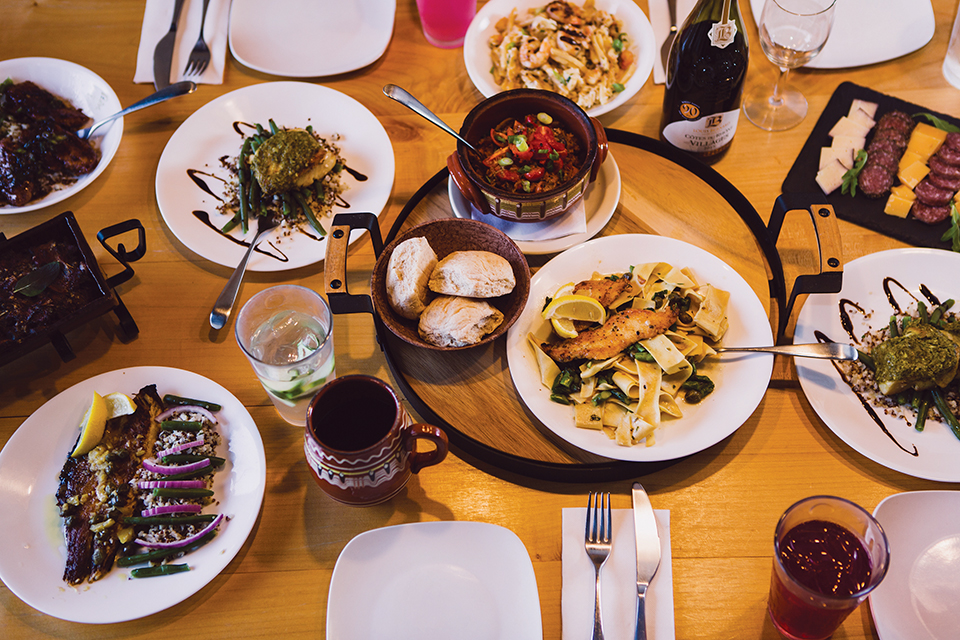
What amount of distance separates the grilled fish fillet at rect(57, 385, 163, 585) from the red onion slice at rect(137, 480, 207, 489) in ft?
0.13

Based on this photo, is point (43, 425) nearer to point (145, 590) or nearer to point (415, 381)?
point (145, 590)

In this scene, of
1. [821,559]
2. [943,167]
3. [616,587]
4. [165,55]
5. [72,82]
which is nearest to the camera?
[821,559]

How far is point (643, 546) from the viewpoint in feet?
4.49

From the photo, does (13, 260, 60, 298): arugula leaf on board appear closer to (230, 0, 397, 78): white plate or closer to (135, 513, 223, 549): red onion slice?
(135, 513, 223, 549): red onion slice

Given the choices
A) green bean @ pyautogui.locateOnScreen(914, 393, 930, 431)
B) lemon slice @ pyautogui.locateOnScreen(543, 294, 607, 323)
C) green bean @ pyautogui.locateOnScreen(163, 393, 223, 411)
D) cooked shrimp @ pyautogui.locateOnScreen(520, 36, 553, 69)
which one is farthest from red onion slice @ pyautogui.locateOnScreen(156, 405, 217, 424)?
green bean @ pyautogui.locateOnScreen(914, 393, 930, 431)

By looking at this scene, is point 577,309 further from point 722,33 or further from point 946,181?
point 946,181

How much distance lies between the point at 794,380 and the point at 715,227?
18.7 inches

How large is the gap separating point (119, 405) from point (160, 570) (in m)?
0.41

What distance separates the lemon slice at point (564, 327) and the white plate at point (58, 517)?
74cm

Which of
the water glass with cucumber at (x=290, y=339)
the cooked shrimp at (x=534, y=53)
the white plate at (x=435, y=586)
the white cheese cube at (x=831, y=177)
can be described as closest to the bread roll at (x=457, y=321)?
the water glass with cucumber at (x=290, y=339)

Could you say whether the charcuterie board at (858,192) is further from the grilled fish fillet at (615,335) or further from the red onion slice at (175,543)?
the red onion slice at (175,543)

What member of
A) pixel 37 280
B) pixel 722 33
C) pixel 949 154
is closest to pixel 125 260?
pixel 37 280

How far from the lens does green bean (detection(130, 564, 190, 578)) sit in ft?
4.42

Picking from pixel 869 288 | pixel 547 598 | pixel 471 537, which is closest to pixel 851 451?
pixel 869 288
